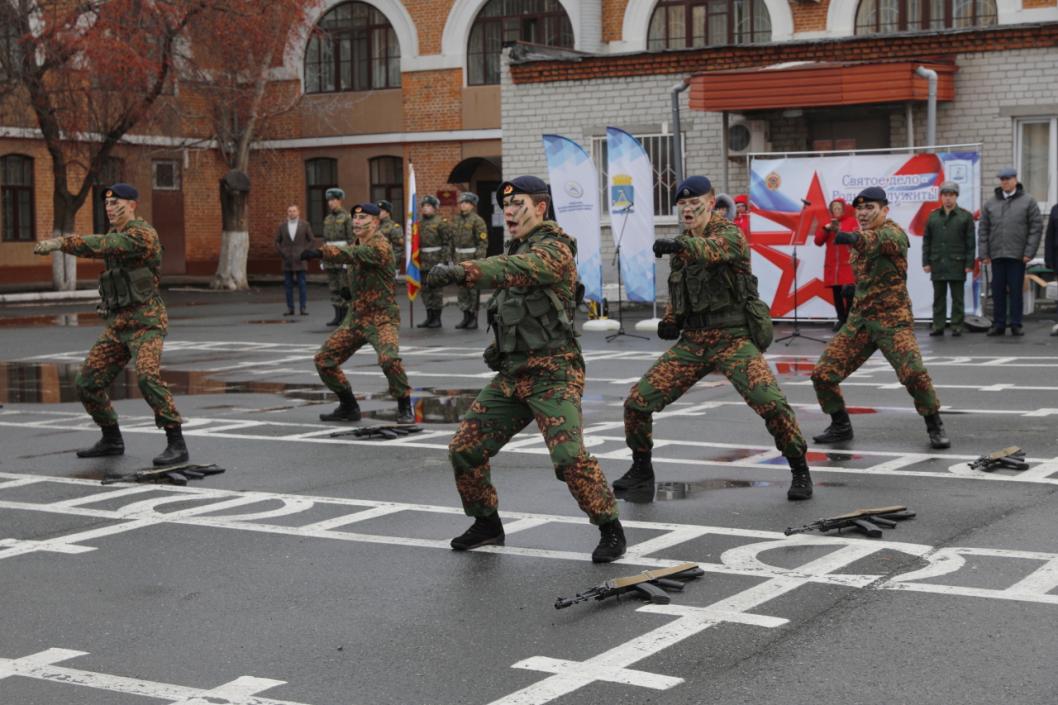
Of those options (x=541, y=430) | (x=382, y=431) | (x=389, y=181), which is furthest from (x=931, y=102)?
(x=389, y=181)

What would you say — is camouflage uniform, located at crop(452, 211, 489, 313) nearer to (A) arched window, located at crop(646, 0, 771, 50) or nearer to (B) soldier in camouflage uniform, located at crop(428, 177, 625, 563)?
(A) arched window, located at crop(646, 0, 771, 50)

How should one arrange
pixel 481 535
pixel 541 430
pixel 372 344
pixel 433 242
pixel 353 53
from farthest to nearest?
1. pixel 353 53
2. pixel 433 242
3. pixel 372 344
4. pixel 481 535
5. pixel 541 430

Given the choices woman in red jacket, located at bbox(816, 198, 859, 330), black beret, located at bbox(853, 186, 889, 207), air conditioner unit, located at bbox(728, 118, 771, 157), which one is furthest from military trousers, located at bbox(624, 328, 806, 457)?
air conditioner unit, located at bbox(728, 118, 771, 157)

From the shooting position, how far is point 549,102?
2855cm

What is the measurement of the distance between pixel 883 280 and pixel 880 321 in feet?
0.95

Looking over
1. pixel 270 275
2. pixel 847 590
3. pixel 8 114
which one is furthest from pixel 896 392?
pixel 270 275

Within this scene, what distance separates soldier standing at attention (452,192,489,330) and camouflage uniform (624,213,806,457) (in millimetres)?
13837

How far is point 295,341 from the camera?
71.1 feet

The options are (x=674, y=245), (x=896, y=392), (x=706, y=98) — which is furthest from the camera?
(x=706, y=98)

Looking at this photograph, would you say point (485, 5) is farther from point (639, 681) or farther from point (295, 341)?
point (639, 681)

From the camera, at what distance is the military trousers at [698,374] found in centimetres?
909

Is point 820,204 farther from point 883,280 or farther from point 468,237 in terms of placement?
point 883,280

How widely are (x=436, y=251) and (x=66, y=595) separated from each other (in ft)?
54.1

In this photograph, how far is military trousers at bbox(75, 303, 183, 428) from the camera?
1079 centimetres
